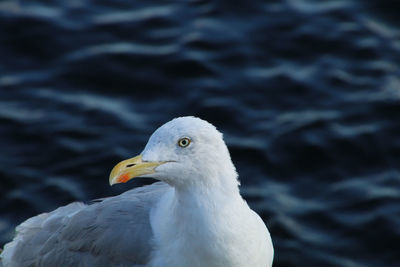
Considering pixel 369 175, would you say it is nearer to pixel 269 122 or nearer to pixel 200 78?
pixel 269 122

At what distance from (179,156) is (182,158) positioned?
0.02 metres

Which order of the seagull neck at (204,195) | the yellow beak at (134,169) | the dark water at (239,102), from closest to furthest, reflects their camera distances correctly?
the yellow beak at (134,169), the seagull neck at (204,195), the dark water at (239,102)

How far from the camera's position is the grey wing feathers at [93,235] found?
5.99 meters

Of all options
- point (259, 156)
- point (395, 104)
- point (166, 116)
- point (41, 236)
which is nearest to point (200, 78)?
point (166, 116)

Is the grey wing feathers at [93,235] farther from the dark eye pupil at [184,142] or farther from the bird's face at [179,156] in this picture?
the dark eye pupil at [184,142]

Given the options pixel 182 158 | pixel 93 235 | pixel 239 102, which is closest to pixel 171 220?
pixel 182 158

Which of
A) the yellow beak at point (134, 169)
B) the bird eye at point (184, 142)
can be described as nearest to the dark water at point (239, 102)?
the bird eye at point (184, 142)

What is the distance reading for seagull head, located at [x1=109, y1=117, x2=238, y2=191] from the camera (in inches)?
207

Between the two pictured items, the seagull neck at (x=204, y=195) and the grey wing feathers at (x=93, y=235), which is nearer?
the seagull neck at (x=204, y=195)

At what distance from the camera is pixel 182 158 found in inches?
210

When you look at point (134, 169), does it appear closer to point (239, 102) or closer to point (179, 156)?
point (179, 156)

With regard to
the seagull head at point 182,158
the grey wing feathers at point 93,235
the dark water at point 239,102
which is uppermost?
the dark water at point 239,102

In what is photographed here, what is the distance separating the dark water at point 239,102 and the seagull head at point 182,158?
122 inches

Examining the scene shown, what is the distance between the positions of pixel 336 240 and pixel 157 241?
10.5 ft
